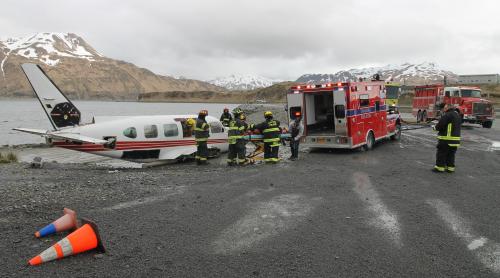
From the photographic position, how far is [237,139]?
562 inches

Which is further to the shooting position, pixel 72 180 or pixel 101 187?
pixel 72 180

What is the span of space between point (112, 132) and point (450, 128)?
11350 mm

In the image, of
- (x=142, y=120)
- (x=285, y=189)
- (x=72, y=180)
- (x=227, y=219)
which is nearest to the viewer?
(x=227, y=219)

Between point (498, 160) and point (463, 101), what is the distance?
52.2ft

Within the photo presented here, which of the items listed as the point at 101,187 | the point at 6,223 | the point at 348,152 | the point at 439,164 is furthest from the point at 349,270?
the point at 348,152

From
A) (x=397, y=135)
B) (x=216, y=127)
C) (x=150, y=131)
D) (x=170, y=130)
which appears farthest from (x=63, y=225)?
(x=397, y=135)

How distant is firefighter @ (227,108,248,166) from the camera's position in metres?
14.2

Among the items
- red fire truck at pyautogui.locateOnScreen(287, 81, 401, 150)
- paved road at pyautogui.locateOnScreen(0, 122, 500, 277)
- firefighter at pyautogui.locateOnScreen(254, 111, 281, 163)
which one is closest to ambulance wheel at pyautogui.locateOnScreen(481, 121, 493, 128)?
red fire truck at pyautogui.locateOnScreen(287, 81, 401, 150)

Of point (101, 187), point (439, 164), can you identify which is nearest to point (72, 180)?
point (101, 187)

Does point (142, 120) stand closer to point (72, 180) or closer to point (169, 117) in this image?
point (169, 117)

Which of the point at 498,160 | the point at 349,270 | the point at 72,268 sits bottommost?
the point at 498,160

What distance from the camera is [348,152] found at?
16875 mm

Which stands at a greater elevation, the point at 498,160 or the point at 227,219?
the point at 227,219

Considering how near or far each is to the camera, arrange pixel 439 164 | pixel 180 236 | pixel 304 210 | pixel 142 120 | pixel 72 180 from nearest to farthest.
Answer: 1. pixel 180 236
2. pixel 304 210
3. pixel 72 180
4. pixel 439 164
5. pixel 142 120
